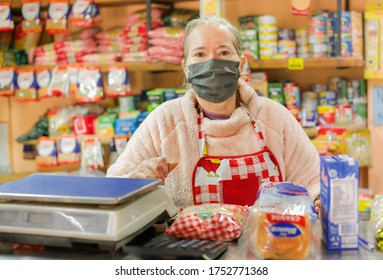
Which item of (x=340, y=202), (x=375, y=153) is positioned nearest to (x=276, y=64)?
(x=375, y=153)

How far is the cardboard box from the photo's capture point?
1192 millimetres

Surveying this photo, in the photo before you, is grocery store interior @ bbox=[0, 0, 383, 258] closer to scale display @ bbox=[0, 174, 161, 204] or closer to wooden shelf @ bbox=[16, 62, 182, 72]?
wooden shelf @ bbox=[16, 62, 182, 72]

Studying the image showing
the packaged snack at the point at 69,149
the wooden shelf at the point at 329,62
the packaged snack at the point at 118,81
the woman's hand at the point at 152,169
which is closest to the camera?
the woman's hand at the point at 152,169

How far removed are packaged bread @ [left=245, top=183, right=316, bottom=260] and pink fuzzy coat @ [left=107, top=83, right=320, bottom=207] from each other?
2.75 ft

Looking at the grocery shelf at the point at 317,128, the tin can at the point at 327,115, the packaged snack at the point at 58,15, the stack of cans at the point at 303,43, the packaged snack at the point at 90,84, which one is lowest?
the grocery shelf at the point at 317,128

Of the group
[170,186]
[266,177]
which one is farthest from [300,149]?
[170,186]

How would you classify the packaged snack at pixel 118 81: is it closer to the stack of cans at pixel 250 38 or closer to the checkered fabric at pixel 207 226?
the stack of cans at pixel 250 38

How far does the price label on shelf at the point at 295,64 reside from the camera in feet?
11.1

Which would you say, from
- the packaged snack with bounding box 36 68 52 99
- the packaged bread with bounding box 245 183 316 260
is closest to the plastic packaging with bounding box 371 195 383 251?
the packaged bread with bounding box 245 183 316 260

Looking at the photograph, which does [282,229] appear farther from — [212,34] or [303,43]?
[303,43]

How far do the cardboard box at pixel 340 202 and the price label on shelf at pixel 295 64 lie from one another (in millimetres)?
2198

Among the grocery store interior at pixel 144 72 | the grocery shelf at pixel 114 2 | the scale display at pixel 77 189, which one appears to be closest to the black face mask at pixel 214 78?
the scale display at pixel 77 189
